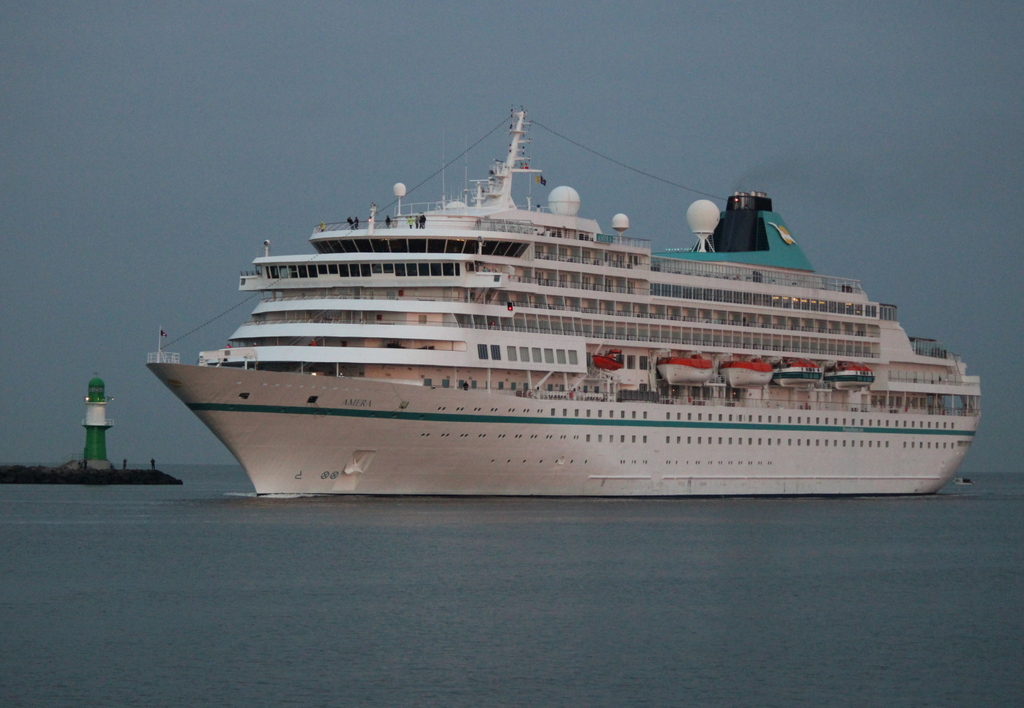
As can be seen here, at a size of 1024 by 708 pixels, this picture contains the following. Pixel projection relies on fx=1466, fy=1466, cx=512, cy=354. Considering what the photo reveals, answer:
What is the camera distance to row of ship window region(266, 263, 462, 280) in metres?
46.8

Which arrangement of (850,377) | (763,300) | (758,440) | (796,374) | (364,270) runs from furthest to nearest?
(850,377), (763,300), (796,374), (758,440), (364,270)

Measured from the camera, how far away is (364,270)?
47.4m

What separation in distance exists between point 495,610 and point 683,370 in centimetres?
2702

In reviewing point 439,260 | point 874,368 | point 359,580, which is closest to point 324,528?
point 359,580

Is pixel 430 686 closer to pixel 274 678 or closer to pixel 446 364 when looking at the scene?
pixel 274 678

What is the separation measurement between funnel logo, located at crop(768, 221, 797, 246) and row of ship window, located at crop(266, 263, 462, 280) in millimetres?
19505

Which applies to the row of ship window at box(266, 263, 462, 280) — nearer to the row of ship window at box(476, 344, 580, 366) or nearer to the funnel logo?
the row of ship window at box(476, 344, 580, 366)

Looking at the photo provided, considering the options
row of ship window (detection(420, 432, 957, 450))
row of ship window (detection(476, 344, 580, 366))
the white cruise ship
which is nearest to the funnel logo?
the white cruise ship

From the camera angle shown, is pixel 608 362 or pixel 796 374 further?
pixel 796 374

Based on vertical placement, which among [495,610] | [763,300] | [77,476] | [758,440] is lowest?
[495,610]

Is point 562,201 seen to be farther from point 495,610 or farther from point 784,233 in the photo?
point 495,610

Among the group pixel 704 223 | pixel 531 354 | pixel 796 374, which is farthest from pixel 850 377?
pixel 531 354

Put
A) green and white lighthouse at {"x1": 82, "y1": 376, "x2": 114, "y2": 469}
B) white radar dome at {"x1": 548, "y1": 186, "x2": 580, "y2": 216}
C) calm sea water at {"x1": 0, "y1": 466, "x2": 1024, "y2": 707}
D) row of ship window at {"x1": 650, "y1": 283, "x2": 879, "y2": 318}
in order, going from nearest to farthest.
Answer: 1. calm sea water at {"x1": 0, "y1": 466, "x2": 1024, "y2": 707}
2. white radar dome at {"x1": 548, "y1": 186, "x2": 580, "y2": 216}
3. row of ship window at {"x1": 650, "y1": 283, "x2": 879, "y2": 318}
4. green and white lighthouse at {"x1": 82, "y1": 376, "x2": 114, "y2": 469}

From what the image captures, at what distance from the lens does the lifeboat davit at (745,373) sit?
55438 mm
